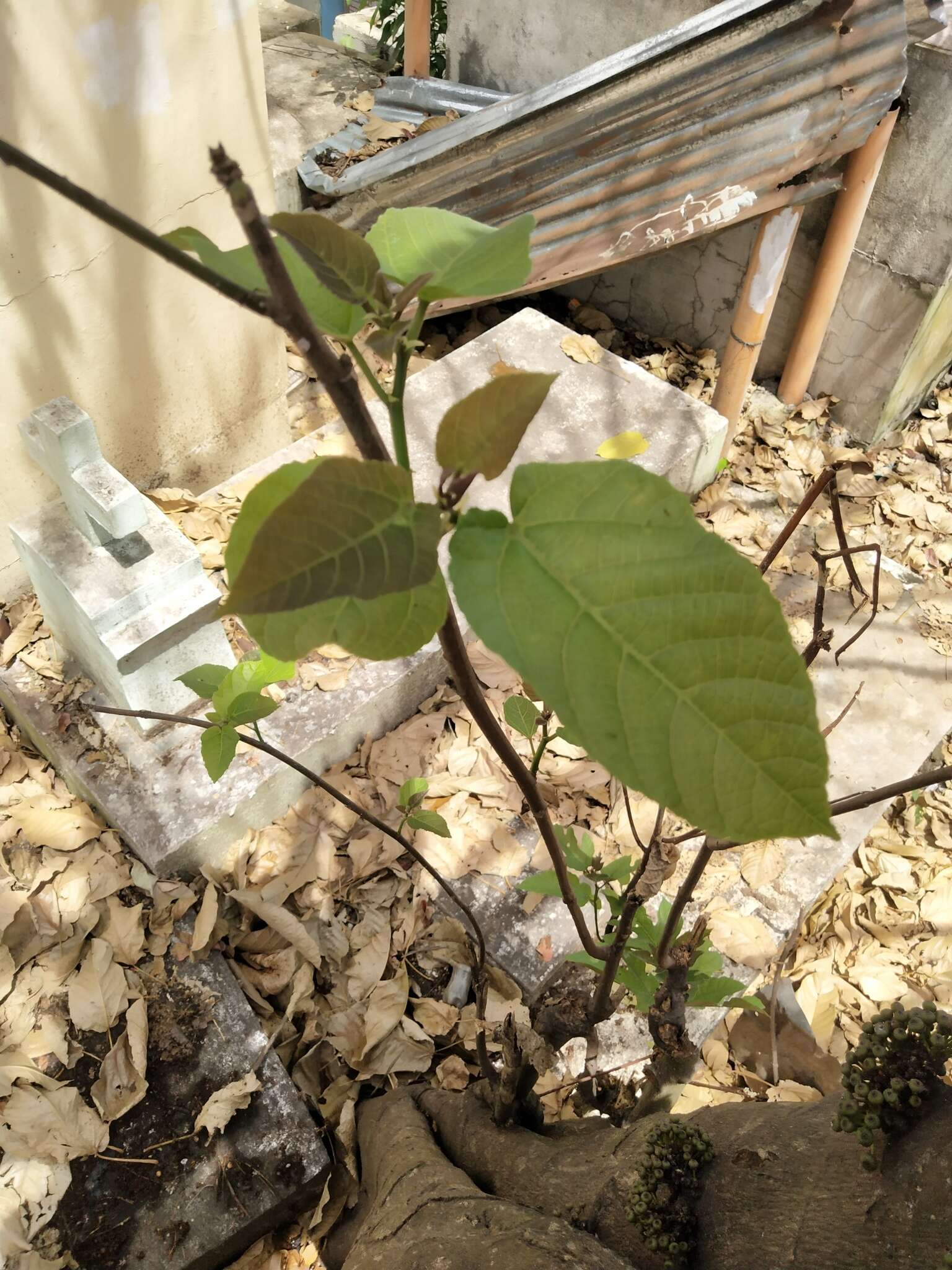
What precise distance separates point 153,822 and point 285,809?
1.28 feet

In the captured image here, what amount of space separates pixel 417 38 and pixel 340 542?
517cm

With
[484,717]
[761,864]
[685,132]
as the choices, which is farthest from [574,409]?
[484,717]

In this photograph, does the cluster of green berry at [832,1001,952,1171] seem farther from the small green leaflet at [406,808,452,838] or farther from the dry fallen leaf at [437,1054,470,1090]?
the dry fallen leaf at [437,1054,470,1090]

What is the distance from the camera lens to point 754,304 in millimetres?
3557

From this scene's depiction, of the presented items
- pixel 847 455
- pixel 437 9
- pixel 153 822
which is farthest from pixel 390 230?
pixel 437 9

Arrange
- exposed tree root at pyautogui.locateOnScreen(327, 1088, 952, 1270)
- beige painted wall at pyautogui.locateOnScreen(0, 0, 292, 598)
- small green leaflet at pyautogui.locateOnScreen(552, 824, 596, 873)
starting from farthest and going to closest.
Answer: beige painted wall at pyautogui.locateOnScreen(0, 0, 292, 598) → small green leaflet at pyautogui.locateOnScreen(552, 824, 596, 873) → exposed tree root at pyautogui.locateOnScreen(327, 1088, 952, 1270)

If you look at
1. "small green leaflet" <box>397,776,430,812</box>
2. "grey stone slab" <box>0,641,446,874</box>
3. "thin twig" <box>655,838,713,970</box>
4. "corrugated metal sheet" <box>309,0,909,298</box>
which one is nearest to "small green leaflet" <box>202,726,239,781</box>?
"small green leaflet" <box>397,776,430,812</box>

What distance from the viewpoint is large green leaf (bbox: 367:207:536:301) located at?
0.62 meters

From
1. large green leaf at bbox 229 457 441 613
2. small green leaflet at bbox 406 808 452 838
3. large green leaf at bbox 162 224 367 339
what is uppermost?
large green leaf at bbox 162 224 367 339

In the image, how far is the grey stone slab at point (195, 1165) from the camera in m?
1.91

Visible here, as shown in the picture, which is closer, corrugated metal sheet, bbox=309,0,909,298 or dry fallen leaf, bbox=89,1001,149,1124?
dry fallen leaf, bbox=89,1001,149,1124

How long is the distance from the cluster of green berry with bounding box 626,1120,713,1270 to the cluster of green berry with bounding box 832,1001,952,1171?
23 cm

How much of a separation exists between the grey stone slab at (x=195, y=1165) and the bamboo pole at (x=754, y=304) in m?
2.66

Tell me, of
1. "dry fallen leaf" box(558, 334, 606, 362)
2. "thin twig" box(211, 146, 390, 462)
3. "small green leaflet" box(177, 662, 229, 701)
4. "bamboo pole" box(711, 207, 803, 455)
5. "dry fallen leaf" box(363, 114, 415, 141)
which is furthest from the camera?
"dry fallen leaf" box(363, 114, 415, 141)
